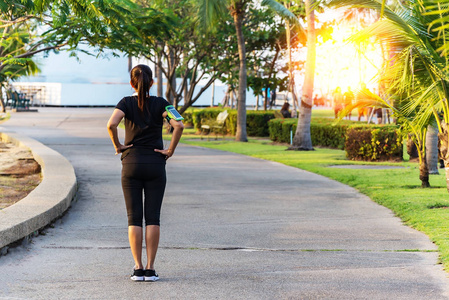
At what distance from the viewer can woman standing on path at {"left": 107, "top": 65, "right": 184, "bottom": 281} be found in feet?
20.3

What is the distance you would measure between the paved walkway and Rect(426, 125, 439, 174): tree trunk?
2179mm

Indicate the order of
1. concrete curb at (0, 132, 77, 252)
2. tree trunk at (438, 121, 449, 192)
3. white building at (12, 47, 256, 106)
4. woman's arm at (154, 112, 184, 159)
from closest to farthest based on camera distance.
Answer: woman's arm at (154, 112, 184, 159), concrete curb at (0, 132, 77, 252), tree trunk at (438, 121, 449, 192), white building at (12, 47, 256, 106)

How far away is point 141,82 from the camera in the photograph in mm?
6121

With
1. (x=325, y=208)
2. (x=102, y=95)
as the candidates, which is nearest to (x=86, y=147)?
(x=325, y=208)

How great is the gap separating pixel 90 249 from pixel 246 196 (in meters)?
4.78

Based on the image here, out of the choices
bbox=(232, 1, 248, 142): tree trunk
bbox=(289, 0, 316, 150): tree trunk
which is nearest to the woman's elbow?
bbox=(289, 0, 316, 150): tree trunk

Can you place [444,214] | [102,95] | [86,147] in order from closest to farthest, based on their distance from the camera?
[444,214] < [86,147] < [102,95]

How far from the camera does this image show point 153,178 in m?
6.22

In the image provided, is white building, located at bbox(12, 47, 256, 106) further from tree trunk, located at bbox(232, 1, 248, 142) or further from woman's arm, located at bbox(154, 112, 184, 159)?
woman's arm, located at bbox(154, 112, 184, 159)

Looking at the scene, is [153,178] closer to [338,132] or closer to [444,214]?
[444,214]

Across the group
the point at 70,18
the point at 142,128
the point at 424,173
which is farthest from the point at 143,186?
the point at 70,18

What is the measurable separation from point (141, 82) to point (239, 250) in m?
2.40

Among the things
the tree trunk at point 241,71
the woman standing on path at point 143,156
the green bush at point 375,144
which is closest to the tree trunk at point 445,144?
the woman standing on path at point 143,156

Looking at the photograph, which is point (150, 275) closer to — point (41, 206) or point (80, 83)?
point (41, 206)
